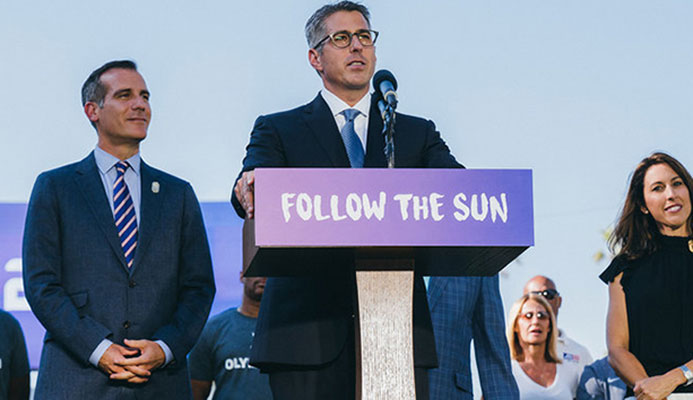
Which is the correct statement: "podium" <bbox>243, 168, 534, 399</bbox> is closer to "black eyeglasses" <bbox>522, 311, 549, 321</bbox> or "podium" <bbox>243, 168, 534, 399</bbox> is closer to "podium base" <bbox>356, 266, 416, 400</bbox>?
"podium base" <bbox>356, 266, 416, 400</bbox>

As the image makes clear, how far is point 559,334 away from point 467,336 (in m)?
2.59

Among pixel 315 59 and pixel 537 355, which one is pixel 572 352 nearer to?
pixel 537 355

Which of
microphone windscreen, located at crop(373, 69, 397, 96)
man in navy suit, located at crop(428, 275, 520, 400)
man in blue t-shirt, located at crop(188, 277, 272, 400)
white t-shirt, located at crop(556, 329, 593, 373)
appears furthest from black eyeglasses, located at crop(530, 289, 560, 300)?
microphone windscreen, located at crop(373, 69, 397, 96)

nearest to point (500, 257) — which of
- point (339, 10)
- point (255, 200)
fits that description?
point (255, 200)

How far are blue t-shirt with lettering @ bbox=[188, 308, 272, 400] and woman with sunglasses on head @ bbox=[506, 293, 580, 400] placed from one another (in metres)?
1.70

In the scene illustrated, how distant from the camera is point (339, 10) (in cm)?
324

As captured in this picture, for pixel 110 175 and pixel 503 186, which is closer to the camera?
pixel 503 186

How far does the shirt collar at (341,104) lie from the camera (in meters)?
3.11

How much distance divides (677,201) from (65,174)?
2.42 metres

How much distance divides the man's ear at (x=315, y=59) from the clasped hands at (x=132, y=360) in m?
1.10

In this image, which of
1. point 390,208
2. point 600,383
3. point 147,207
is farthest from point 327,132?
point 600,383

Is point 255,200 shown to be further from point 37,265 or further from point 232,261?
point 232,261

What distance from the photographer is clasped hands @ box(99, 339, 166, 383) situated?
3371mm

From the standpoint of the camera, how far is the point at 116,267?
11.6ft
